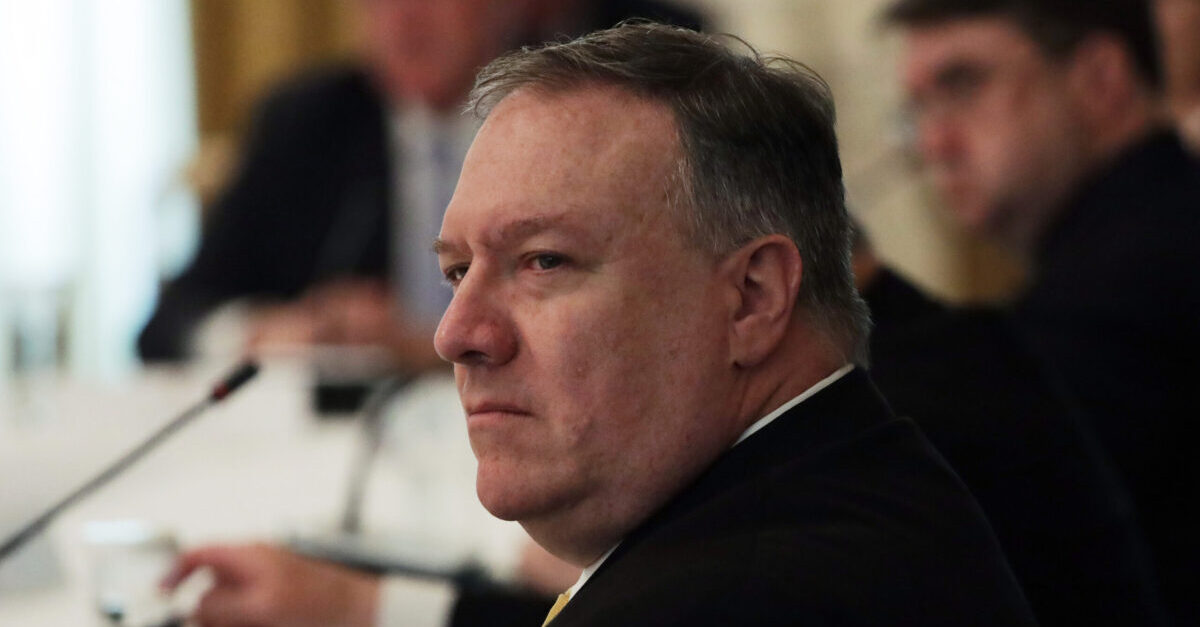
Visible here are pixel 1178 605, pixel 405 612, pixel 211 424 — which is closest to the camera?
pixel 405 612

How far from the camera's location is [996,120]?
2.52 m

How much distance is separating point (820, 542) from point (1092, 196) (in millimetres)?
1687

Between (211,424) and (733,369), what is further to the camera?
(211,424)

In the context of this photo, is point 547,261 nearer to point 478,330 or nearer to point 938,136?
point 478,330

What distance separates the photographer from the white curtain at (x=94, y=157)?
4.50 m

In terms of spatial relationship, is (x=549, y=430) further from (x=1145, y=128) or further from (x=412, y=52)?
(x=412, y=52)

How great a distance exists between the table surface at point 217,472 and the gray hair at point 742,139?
0.78 metres

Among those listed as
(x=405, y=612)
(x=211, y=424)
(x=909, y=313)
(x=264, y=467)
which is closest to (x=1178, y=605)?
(x=909, y=313)

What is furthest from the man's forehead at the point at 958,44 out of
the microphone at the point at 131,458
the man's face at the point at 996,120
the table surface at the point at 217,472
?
the microphone at the point at 131,458

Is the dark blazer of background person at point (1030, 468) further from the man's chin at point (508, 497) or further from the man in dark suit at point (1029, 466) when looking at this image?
the man's chin at point (508, 497)

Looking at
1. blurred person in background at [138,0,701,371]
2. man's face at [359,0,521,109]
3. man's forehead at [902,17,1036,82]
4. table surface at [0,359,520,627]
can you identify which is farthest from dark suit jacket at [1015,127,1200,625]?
man's face at [359,0,521,109]

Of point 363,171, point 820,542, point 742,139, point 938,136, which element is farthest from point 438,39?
point 820,542

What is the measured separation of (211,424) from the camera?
2590 millimetres

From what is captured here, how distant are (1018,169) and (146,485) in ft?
4.97
